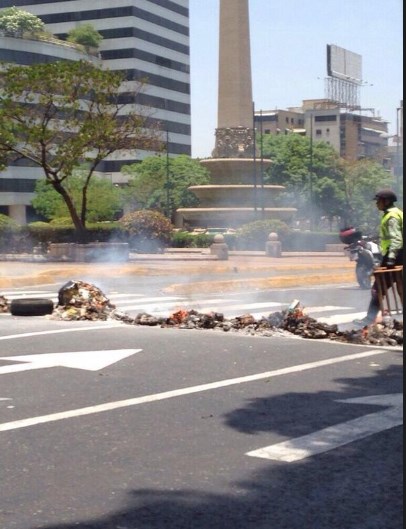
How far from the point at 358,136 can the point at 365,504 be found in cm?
18055

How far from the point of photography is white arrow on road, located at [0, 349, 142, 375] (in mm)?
10297

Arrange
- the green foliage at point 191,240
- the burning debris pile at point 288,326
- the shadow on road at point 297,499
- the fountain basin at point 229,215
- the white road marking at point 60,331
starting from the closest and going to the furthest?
the shadow on road at point 297,499 < the burning debris pile at point 288,326 < the white road marking at point 60,331 < the green foliage at point 191,240 < the fountain basin at point 229,215

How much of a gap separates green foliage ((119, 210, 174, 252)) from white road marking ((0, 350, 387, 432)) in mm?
36557

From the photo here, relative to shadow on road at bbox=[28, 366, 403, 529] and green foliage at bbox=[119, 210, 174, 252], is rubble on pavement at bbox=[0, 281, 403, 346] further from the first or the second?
green foliage at bbox=[119, 210, 174, 252]

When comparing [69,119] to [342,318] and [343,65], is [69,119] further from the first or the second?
[343,65]

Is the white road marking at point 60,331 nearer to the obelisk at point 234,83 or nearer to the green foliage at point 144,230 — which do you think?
the green foliage at point 144,230

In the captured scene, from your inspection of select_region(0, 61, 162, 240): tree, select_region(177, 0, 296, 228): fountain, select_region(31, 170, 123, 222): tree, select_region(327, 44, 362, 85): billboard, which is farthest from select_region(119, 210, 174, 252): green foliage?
select_region(327, 44, 362, 85): billboard

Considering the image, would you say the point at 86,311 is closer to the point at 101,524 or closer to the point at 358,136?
the point at 101,524

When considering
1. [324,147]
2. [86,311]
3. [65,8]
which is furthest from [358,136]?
[86,311]

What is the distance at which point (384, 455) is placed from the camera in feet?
21.8

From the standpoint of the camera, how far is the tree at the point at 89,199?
77000 millimetres

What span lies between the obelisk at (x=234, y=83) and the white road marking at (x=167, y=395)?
137 ft

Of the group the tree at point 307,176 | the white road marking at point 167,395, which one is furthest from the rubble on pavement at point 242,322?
the tree at point 307,176

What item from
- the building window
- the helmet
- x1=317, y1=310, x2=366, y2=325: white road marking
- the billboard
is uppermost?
the billboard
